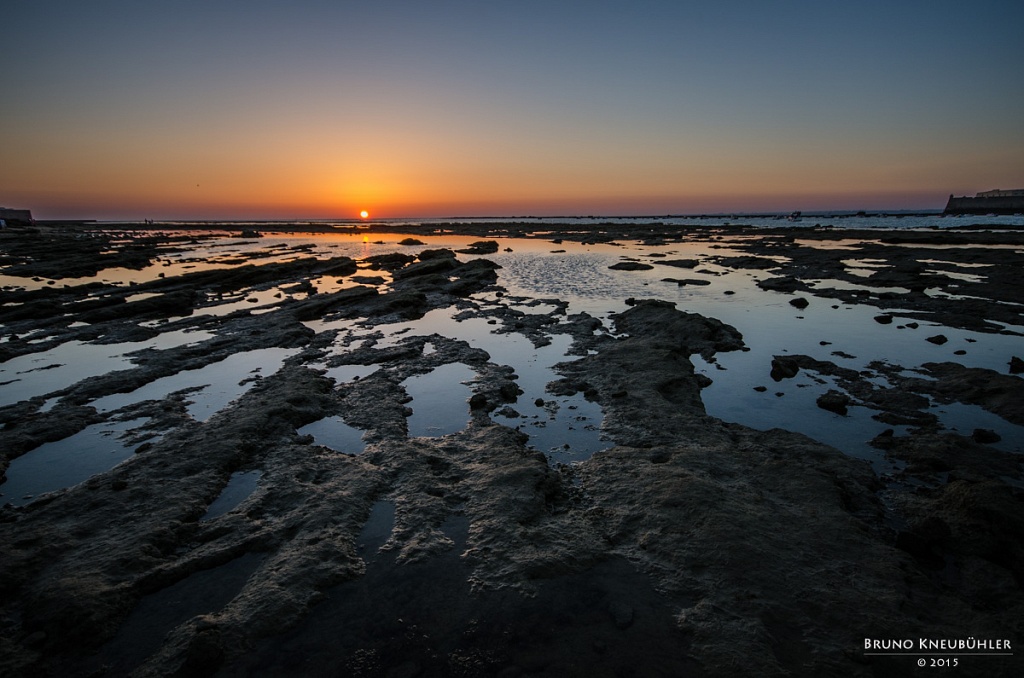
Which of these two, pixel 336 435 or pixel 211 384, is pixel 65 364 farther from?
pixel 336 435

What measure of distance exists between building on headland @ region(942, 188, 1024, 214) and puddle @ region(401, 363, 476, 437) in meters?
235

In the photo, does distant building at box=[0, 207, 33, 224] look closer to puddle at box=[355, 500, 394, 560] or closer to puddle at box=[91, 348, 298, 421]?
puddle at box=[91, 348, 298, 421]

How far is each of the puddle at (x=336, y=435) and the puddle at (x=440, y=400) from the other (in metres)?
1.32

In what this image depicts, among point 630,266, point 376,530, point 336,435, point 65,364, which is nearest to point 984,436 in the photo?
point 376,530

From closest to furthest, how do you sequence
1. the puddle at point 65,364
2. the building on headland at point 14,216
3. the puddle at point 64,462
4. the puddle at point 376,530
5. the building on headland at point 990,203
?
the puddle at point 376,530 < the puddle at point 64,462 < the puddle at point 65,364 < the building on headland at point 14,216 < the building on headland at point 990,203

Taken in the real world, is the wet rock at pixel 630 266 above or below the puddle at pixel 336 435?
above

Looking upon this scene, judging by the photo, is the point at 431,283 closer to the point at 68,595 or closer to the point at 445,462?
the point at 445,462

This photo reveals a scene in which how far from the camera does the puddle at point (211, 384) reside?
12180 mm

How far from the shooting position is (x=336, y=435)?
414 inches

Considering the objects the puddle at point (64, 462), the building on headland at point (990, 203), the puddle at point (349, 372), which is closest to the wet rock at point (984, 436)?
the puddle at point (349, 372)

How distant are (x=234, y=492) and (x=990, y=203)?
25195cm

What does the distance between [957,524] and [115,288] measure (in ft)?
146

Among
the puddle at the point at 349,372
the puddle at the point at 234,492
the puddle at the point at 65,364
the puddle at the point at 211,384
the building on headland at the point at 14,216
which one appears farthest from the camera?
the building on headland at the point at 14,216

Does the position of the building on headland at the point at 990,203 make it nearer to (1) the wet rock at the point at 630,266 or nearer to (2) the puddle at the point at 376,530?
(1) the wet rock at the point at 630,266
